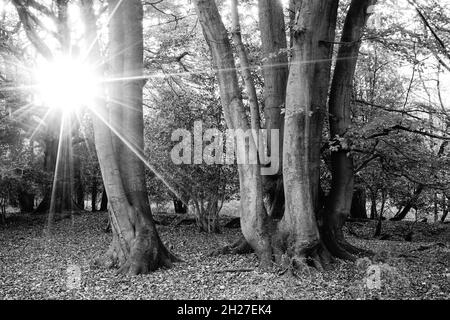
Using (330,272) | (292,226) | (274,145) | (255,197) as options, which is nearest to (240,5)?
(274,145)

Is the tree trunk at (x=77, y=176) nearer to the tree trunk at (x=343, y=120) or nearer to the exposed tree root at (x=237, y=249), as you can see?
the exposed tree root at (x=237, y=249)

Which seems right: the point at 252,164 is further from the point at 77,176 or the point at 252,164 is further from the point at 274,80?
the point at 77,176

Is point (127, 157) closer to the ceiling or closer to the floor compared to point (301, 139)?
closer to the floor

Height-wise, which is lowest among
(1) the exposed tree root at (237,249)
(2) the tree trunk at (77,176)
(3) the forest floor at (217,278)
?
(3) the forest floor at (217,278)

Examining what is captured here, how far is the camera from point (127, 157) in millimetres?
7340

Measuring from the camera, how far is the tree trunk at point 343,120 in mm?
7512

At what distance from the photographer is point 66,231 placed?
39.8 feet

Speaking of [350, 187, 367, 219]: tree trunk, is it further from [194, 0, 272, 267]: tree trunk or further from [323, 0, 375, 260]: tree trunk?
[194, 0, 272, 267]: tree trunk

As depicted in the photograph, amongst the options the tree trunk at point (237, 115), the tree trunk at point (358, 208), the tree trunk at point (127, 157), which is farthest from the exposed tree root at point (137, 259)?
the tree trunk at point (358, 208)

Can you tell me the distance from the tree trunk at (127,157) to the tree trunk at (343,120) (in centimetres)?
326

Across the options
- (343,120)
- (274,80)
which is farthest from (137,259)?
(343,120)

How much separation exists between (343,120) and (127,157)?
427 centimetres

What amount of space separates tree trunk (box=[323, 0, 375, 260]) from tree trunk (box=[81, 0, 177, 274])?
3.26m

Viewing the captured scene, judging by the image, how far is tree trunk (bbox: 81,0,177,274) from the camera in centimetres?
685
